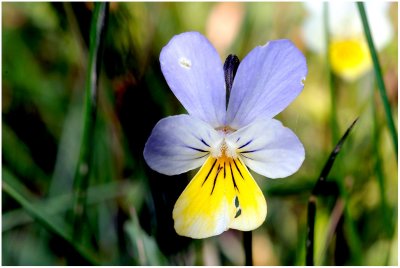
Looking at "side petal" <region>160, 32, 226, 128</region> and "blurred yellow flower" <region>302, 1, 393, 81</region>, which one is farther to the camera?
"blurred yellow flower" <region>302, 1, 393, 81</region>

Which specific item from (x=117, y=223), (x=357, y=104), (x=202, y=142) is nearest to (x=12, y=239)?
(x=117, y=223)

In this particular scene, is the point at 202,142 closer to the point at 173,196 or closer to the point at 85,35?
the point at 173,196

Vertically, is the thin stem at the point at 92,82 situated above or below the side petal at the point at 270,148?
above

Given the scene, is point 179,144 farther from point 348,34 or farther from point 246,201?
point 348,34

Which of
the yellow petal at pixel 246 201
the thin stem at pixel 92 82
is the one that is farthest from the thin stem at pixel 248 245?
the thin stem at pixel 92 82

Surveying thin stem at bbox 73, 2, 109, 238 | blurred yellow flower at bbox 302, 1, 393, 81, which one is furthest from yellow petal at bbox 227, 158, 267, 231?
blurred yellow flower at bbox 302, 1, 393, 81

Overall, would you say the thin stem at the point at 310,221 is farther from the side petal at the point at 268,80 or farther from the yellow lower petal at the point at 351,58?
the yellow lower petal at the point at 351,58

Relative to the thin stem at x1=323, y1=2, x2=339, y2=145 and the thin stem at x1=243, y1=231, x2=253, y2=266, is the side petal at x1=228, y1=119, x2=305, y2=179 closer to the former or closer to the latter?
the thin stem at x1=243, y1=231, x2=253, y2=266
